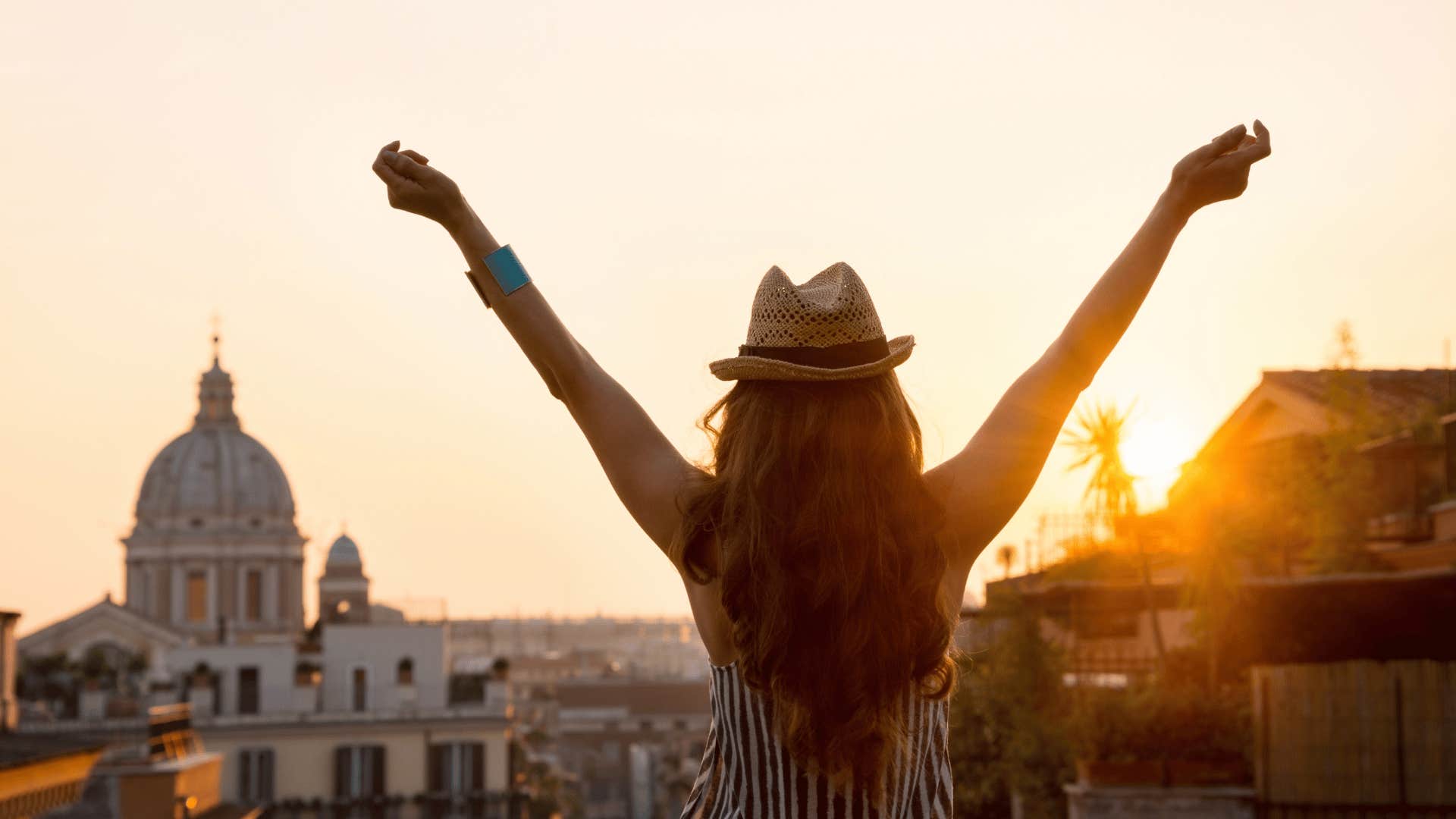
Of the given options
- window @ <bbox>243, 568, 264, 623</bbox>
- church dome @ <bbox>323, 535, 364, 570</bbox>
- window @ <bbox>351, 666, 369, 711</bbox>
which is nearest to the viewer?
window @ <bbox>351, 666, 369, 711</bbox>

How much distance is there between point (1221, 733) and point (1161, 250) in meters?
10.6

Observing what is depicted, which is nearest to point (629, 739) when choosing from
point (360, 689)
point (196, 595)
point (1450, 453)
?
point (360, 689)

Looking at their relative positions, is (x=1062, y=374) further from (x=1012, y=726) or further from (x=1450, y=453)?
(x=1450, y=453)

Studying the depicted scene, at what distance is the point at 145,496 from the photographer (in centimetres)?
11631

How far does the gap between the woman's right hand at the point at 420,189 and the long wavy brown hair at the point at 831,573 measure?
50 cm

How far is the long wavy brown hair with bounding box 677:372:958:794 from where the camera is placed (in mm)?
2295

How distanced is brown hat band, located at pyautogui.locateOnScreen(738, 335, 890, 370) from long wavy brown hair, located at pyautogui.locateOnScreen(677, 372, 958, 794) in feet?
0.15

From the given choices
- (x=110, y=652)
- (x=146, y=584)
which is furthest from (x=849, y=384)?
(x=146, y=584)

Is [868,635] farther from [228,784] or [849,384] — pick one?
[228,784]

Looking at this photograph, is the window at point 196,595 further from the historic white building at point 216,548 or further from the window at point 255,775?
the window at point 255,775

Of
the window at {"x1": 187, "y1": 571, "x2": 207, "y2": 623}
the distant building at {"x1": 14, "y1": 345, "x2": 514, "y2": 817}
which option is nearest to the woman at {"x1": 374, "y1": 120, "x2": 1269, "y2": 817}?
the distant building at {"x1": 14, "y1": 345, "x2": 514, "y2": 817}

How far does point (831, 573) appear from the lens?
7.54 feet

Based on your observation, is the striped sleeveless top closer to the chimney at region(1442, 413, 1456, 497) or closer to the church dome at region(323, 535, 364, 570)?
the chimney at region(1442, 413, 1456, 497)

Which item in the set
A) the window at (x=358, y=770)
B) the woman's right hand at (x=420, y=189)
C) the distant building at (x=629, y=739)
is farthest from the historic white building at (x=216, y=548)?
the woman's right hand at (x=420, y=189)
